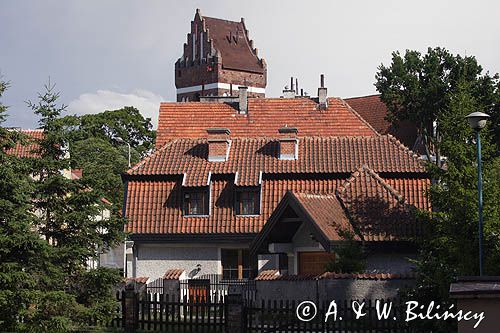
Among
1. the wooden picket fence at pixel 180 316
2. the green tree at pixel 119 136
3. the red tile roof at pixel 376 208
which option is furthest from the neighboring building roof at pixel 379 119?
the wooden picket fence at pixel 180 316

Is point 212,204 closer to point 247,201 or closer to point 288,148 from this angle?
point 247,201

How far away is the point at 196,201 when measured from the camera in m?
37.4

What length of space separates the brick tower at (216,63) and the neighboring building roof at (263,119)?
197 ft

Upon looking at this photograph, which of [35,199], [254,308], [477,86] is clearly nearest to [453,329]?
[254,308]

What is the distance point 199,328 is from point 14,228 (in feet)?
17.0

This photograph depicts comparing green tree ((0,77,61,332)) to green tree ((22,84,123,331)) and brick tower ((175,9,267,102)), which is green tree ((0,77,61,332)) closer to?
green tree ((22,84,123,331))

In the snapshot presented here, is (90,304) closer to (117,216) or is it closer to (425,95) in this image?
(117,216)

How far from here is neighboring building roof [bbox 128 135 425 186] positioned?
36938 mm

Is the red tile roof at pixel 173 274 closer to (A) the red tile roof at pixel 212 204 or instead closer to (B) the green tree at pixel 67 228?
A: (A) the red tile roof at pixel 212 204

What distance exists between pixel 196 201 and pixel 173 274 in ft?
10.3

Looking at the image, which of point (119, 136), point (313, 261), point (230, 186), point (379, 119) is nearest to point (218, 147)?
point (230, 186)

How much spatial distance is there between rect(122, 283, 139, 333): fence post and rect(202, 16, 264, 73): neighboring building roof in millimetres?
87055

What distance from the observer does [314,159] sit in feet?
124

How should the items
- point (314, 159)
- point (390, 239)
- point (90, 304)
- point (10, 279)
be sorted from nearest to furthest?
point (10, 279)
point (90, 304)
point (390, 239)
point (314, 159)
